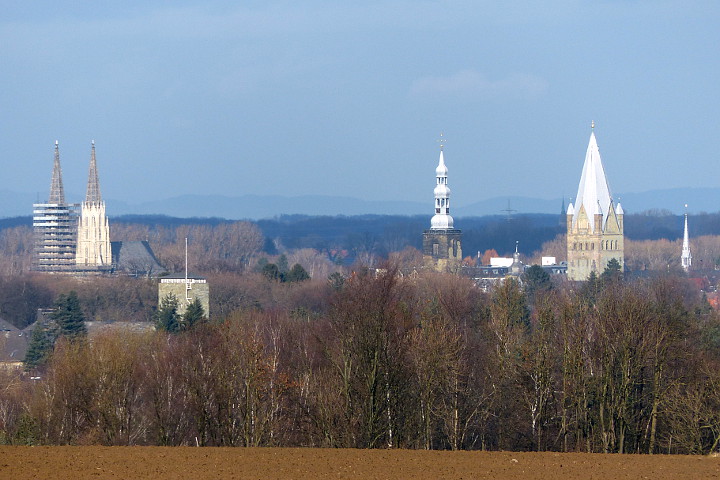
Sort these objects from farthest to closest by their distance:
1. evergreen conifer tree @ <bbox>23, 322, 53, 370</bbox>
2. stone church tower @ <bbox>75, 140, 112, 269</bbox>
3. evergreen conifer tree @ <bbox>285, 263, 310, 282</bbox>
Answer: stone church tower @ <bbox>75, 140, 112, 269</bbox> → evergreen conifer tree @ <bbox>285, 263, 310, 282</bbox> → evergreen conifer tree @ <bbox>23, 322, 53, 370</bbox>

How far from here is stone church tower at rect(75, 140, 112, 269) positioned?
189500 mm

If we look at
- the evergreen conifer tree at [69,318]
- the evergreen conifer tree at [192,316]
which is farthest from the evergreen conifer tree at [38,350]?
the evergreen conifer tree at [192,316]

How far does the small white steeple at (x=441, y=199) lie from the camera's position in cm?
17538

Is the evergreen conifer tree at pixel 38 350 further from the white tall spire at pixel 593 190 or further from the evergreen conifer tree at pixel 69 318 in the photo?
the white tall spire at pixel 593 190

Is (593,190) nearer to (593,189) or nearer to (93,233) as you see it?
(593,189)

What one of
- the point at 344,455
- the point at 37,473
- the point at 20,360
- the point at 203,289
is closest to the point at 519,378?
the point at 344,455

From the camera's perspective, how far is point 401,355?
47594mm

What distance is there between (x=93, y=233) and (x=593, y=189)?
5591 cm

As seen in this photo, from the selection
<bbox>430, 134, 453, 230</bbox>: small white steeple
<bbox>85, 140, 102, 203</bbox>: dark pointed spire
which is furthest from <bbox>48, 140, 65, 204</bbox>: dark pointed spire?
<bbox>430, 134, 453, 230</bbox>: small white steeple

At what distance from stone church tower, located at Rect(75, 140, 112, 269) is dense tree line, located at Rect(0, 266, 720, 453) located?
13612 cm

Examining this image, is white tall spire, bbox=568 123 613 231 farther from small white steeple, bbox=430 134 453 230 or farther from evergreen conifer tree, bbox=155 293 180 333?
evergreen conifer tree, bbox=155 293 180 333

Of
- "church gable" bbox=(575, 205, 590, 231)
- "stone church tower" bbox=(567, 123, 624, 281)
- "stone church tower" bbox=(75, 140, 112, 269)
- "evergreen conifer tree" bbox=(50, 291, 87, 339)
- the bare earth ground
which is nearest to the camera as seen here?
the bare earth ground

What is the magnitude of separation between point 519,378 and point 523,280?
83233mm

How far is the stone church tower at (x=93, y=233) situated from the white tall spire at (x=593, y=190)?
5159cm
